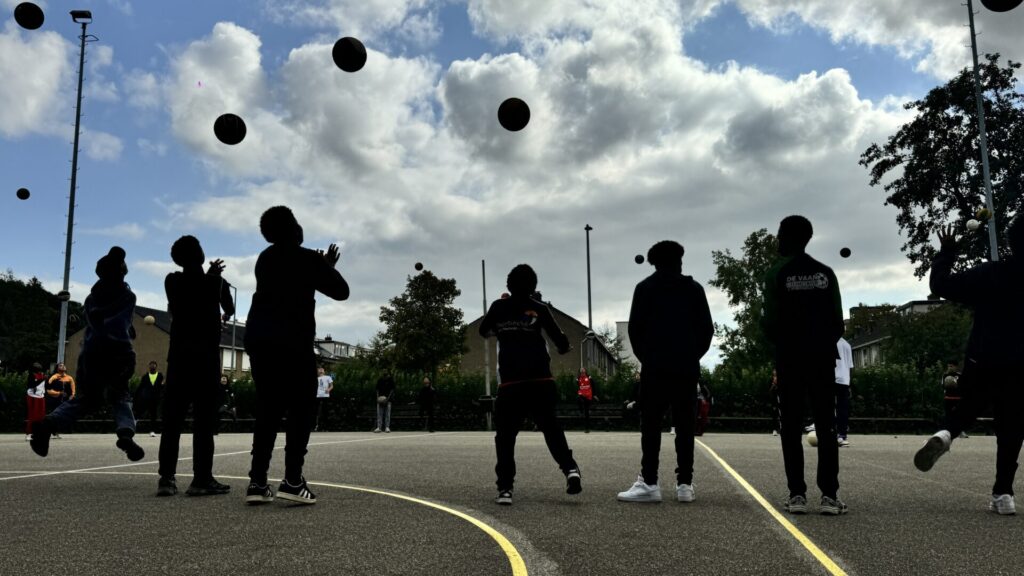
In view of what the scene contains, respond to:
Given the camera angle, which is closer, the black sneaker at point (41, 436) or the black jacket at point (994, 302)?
the black jacket at point (994, 302)

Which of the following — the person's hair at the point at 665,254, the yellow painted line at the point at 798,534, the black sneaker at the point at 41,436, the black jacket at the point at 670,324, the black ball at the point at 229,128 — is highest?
the black ball at the point at 229,128

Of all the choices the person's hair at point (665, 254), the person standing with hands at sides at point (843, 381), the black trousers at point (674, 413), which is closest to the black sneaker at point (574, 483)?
the black trousers at point (674, 413)

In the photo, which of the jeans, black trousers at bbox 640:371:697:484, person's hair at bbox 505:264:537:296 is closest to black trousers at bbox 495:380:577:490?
black trousers at bbox 640:371:697:484

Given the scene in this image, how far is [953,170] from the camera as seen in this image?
39062 millimetres

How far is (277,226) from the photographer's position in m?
5.85

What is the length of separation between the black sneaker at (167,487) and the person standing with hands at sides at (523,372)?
252 cm

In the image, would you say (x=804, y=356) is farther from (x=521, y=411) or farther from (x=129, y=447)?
(x=129, y=447)

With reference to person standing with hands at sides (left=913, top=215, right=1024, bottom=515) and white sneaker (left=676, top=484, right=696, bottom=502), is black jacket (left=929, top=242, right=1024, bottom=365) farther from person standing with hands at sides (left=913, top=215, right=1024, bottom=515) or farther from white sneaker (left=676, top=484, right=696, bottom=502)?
white sneaker (left=676, top=484, right=696, bottom=502)

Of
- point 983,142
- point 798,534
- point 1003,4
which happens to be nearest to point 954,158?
point 983,142

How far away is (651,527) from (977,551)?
167 cm

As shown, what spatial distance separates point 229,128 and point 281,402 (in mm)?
5652

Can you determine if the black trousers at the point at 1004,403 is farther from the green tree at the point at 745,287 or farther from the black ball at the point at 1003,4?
the green tree at the point at 745,287

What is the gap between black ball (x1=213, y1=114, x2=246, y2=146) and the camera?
10.0 metres

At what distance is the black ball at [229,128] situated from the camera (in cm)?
1005
